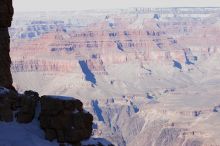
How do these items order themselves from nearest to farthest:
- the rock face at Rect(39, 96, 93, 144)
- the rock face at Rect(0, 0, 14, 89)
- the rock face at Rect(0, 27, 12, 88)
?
1. the rock face at Rect(39, 96, 93, 144)
2. the rock face at Rect(0, 0, 14, 89)
3. the rock face at Rect(0, 27, 12, 88)

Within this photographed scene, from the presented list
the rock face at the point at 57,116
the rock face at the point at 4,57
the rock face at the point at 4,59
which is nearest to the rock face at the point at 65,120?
the rock face at the point at 57,116

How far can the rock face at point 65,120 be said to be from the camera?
20.2m

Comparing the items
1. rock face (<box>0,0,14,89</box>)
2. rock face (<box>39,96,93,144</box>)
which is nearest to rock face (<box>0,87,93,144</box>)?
rock face (<box>39,96,93,144</box>)

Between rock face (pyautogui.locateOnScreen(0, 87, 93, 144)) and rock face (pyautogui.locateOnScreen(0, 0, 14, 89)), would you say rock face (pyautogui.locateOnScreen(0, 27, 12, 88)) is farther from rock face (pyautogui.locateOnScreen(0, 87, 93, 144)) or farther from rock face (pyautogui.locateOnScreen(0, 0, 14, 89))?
rock face (pyautogui.locateOnScreen(0, 87, 93, 144))

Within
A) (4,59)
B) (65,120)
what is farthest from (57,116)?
(4,59)

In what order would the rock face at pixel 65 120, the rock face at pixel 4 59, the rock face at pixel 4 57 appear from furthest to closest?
the rock face at pixel 4 59 < the rock face at pixel 4 57 < the rock face at pixel 65 120

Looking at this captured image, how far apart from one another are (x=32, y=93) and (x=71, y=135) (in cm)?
329

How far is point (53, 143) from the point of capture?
800 inches

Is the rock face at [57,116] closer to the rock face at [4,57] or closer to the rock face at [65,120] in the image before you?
the rock face at [65,120]

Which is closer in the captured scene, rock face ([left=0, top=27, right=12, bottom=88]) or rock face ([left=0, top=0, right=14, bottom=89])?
rock face ([left=0, top=0, right=14, bottom=89])

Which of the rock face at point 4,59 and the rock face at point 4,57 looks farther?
the rock face at point 4,59

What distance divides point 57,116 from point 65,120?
11.5 inches

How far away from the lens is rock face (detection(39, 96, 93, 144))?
20234mm

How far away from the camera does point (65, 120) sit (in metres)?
20.2
